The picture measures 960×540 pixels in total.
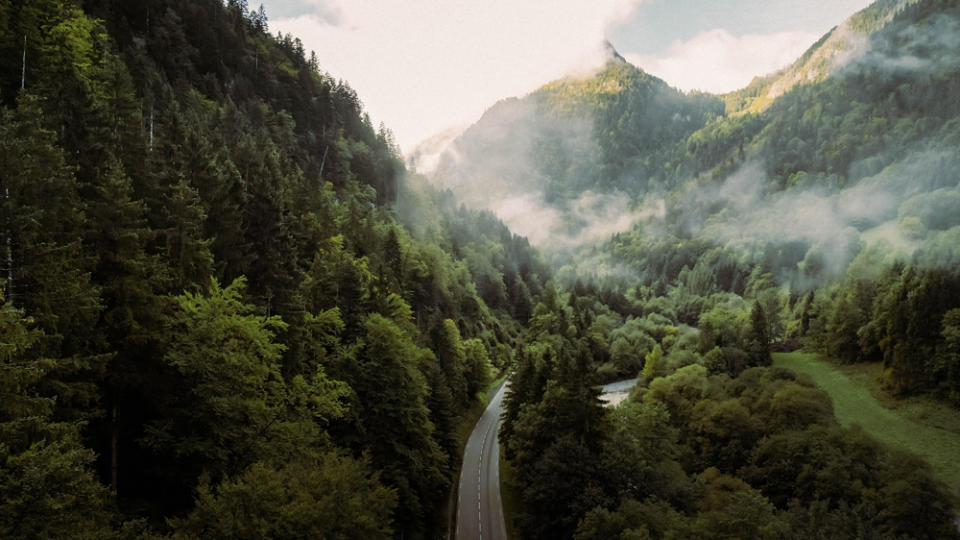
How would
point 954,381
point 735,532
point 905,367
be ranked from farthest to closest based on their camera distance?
point 905,367 → point 954,381 → point 735,532

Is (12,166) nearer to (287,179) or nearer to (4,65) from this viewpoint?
(4,65)

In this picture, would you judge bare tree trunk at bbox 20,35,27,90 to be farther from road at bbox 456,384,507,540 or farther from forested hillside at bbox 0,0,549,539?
road at bbox 456,384,507,540

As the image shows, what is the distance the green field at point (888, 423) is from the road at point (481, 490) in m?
38.7

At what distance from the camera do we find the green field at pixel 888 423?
4585 cm

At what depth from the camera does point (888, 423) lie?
53594 millimetres

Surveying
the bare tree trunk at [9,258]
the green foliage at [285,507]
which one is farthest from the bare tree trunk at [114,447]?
the bare tree trunk at [9,258]

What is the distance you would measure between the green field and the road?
38.7m

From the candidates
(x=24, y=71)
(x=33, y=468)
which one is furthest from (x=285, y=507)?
(x=24, y=71)

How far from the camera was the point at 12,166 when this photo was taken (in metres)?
16.5

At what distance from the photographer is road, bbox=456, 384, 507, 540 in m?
45.1

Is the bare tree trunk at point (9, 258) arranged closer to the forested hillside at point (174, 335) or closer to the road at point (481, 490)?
the forested hillside at point (174, 335)

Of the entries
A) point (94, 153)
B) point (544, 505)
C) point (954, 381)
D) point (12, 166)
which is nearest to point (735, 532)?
point (544, 505)

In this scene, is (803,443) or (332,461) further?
(803,443)

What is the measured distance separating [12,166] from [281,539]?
15.4 meters
